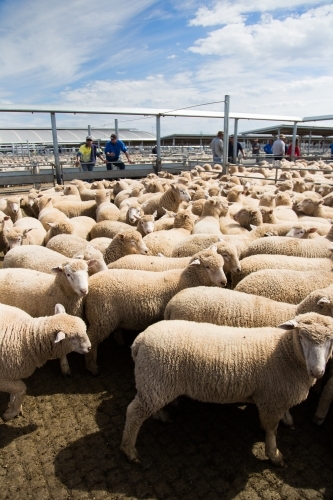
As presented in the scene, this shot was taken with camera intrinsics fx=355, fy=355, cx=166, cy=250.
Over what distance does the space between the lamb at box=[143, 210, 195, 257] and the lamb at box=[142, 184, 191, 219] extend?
4.03 feet

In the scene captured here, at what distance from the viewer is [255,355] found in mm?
2586

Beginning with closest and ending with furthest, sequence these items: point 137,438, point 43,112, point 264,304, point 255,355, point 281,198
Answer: point 255,355
point 137,438
point 264,304
point 281,198
point 43,112

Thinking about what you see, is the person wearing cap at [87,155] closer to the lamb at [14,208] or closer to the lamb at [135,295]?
the lamb at [14,208]

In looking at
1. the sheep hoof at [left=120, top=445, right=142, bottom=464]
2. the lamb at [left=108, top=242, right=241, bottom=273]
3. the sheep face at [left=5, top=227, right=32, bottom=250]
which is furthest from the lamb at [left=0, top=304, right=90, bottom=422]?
the sheep face at [left=5, top=227, right=32, bottom=250]

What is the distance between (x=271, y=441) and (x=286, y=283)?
4.92 feet

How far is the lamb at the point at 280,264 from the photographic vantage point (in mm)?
3883

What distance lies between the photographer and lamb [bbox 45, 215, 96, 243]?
575cm

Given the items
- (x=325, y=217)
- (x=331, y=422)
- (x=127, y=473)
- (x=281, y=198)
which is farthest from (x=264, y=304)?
(x=281, y=198)

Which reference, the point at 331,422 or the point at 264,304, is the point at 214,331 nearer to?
the point at 264,304

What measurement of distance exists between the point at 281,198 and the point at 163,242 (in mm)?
3644

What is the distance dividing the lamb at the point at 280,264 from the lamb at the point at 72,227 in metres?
2.95

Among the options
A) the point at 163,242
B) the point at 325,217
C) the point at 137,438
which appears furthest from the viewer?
the point at 325,217

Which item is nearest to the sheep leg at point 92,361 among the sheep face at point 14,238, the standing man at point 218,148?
the sheep face at point 14,238

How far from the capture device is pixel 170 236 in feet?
17.8
